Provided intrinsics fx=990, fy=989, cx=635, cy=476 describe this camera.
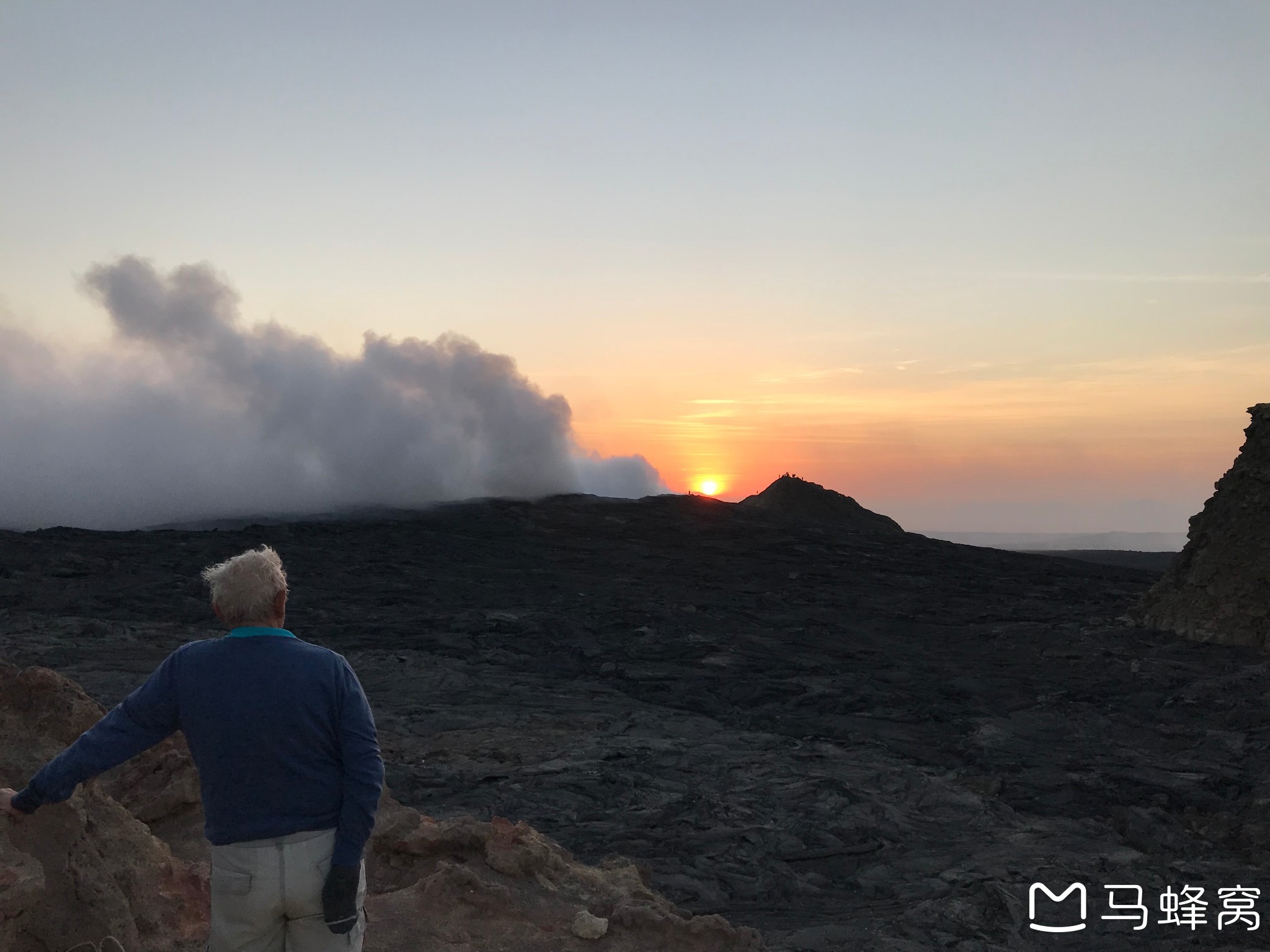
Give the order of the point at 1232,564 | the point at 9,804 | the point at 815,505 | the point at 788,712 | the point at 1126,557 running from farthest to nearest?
the point at 1126,557 → the point at 815,505 → the point at 1232,564 → the point at 788,712 → the point at 9,804

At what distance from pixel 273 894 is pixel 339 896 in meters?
0.17

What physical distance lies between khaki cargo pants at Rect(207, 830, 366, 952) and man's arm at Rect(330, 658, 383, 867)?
74 millimetres

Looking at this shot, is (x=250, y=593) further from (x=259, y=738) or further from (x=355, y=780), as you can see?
(x=355, y=780)

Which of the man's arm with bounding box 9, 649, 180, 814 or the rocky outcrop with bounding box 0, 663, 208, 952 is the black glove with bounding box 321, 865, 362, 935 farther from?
the rocky outcrop with bounding box 0, 663, 208, 952

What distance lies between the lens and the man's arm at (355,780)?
8.23 feet

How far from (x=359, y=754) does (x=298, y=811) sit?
211 millimetres

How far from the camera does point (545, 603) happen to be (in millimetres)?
19609

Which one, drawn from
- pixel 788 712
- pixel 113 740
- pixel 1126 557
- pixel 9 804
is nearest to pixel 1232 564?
pixel 788 712

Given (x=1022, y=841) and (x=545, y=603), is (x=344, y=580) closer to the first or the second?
(x=545, y=603)

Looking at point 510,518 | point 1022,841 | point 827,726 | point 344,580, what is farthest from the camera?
point 510,518

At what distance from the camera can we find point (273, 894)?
8.28 ft

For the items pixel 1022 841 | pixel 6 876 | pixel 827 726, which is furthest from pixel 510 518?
pixel 6 876

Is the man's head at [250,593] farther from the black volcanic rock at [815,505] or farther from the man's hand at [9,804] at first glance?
the black volcanic rock at [815,505]

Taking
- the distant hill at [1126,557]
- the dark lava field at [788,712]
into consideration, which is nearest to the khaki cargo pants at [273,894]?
the dark lava field at [788,712]
